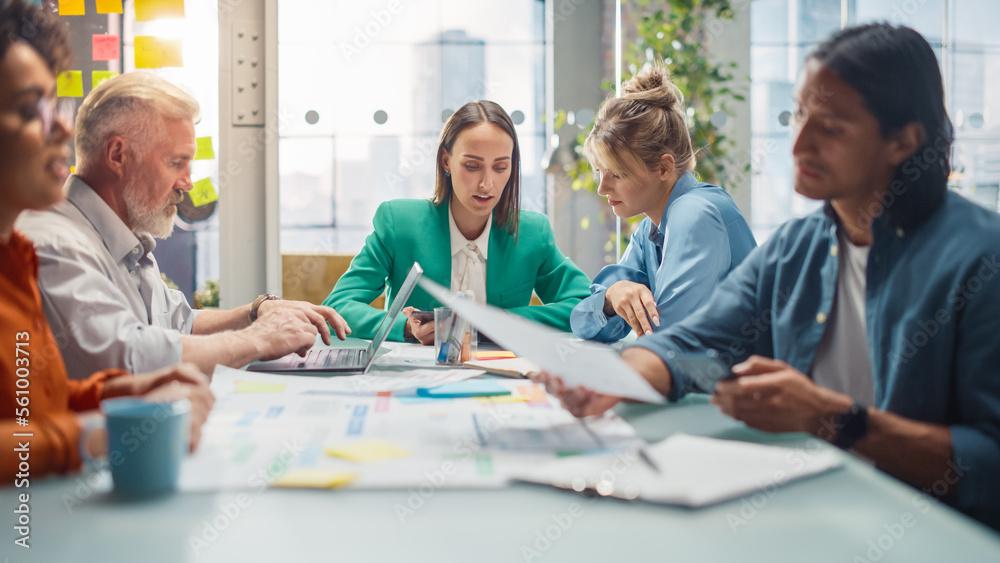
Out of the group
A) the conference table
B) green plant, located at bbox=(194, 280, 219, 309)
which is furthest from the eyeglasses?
green plant, located at bbox=(194, 280, 219, 309)

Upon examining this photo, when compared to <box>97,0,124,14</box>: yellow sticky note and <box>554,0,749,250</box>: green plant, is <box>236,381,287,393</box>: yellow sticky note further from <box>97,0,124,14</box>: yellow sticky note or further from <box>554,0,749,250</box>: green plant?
<box>554,0,749,250</box>: green plant

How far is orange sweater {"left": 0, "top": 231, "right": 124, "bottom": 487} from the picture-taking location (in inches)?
27.2

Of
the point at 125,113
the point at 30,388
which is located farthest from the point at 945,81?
the point at 30,388

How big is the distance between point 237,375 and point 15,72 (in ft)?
2.15

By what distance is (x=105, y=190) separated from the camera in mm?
1406

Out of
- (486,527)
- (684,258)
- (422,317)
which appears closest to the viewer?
(486,527)

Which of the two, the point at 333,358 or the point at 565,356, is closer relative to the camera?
the point at 565,356

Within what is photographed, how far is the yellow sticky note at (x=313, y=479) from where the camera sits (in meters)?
0.71

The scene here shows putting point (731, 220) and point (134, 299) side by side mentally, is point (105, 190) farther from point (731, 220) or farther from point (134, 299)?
point (731, 220)

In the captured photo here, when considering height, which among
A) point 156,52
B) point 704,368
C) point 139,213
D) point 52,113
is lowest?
point 704,368

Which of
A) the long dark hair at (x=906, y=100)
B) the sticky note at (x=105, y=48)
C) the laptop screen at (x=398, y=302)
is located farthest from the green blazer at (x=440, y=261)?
the sticky note at (x=105, y=48)

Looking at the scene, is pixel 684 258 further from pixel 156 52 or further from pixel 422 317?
pixel 156 52

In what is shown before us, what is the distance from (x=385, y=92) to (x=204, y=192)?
4.17ft

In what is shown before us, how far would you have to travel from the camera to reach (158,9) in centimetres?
297
